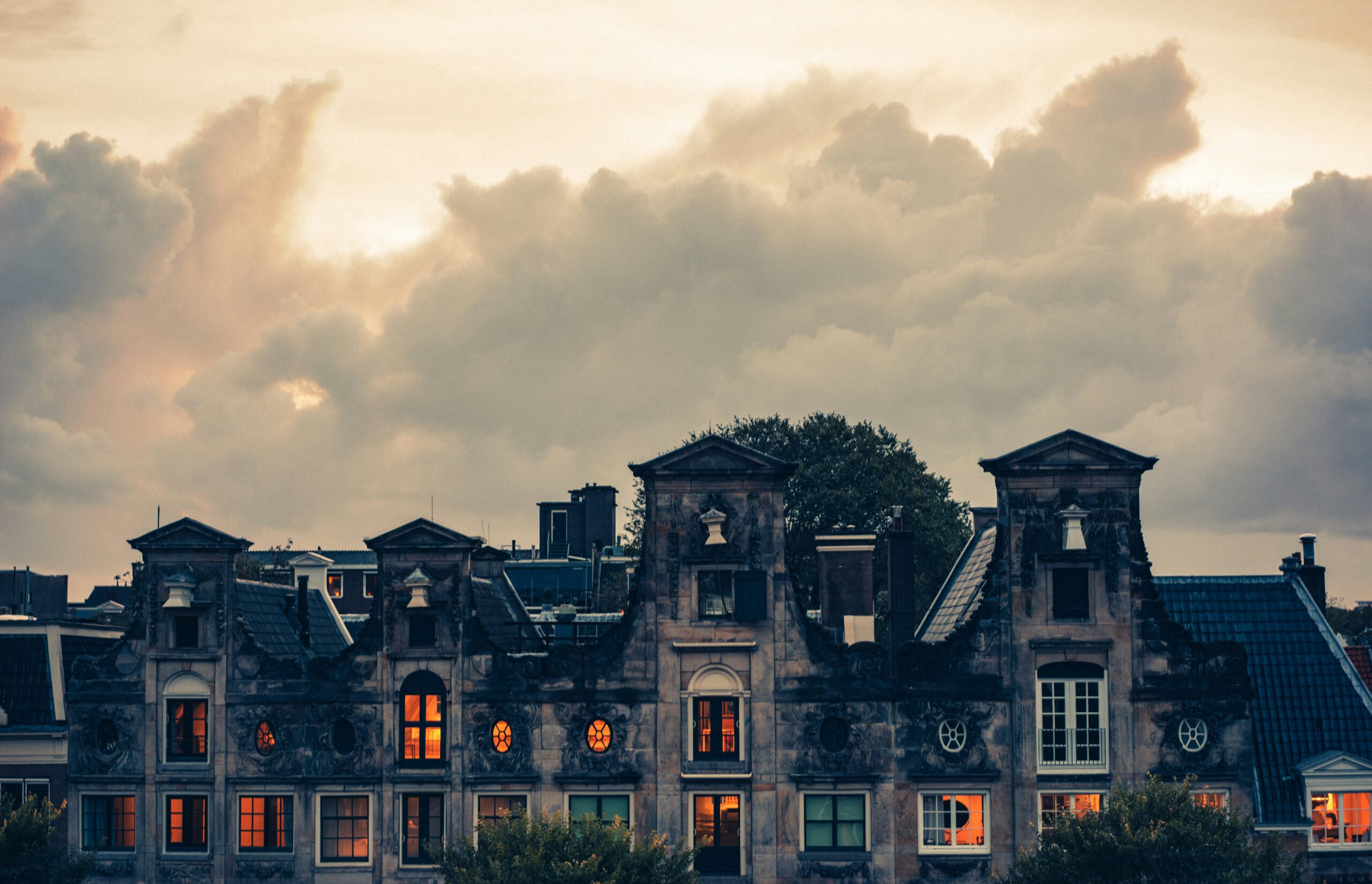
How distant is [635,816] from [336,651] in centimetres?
1821

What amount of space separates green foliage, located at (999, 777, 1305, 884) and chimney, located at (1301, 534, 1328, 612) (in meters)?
15.1

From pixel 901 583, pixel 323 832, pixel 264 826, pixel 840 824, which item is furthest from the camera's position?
pixel 901 583

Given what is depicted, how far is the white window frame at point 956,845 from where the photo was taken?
54812mm

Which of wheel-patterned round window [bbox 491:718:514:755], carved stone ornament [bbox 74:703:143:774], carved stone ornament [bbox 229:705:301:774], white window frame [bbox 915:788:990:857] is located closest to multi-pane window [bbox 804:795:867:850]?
white window frame [bbox 915:788:990:857]

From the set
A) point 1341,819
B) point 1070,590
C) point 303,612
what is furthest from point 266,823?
point 1341,819

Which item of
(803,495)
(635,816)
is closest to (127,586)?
(803,495)

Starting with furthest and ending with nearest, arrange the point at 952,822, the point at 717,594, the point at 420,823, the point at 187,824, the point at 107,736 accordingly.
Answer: the point at 107,736 → the point at 187,824 → the point at 420,823 → the point at 717,594 → the point at 952,822

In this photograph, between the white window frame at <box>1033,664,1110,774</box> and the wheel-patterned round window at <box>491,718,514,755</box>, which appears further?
the wheel-patterned round window at <box>491,718,514,755</box>

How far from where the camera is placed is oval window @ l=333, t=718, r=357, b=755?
56.6m

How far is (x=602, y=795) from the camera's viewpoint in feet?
183

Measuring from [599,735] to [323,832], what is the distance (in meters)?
10.7

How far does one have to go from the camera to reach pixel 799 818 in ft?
181

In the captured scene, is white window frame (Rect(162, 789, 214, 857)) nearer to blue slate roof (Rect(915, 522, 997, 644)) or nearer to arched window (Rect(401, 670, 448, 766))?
arched window (Rect(401, 670, 448, 766))

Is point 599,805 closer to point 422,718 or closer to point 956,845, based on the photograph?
point 422,718
